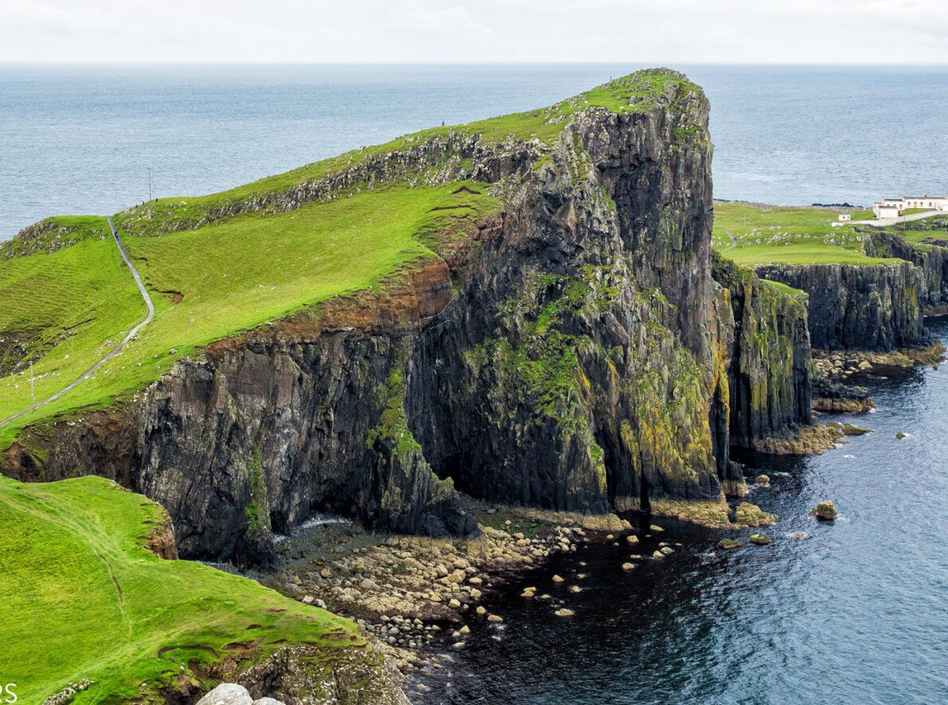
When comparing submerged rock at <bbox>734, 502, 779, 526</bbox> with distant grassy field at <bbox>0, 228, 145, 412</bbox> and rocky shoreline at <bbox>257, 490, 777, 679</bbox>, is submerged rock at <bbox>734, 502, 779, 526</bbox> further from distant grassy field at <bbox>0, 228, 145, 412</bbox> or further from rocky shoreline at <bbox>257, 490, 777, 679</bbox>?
distant grassy field at <bbox>0, 228, 145, 412</bbox>

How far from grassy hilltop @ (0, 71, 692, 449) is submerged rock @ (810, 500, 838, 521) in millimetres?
42704

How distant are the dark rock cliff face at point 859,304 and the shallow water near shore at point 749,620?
5669cm

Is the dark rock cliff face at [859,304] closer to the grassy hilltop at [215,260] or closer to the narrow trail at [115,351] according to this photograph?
the grassy hilltop at [215,260]

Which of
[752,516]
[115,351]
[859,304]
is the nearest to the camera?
[115,351]

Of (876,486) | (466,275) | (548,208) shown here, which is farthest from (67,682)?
(876,486)

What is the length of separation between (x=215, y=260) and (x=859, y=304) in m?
98.3

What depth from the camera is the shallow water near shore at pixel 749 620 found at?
71.8 meters

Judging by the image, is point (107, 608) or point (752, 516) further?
point (752, 516)

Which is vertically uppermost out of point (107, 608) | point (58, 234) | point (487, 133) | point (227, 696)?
point (487, 133)

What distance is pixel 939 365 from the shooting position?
508 ft

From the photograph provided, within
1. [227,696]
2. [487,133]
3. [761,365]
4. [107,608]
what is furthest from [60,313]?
[761,365]

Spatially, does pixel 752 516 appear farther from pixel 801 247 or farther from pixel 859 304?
pixel 801 247

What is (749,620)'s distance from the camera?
8125 cm

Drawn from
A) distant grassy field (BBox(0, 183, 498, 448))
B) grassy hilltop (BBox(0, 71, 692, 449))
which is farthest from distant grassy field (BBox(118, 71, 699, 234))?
distant grassy field (BBox(0, 183, 498, 448))
